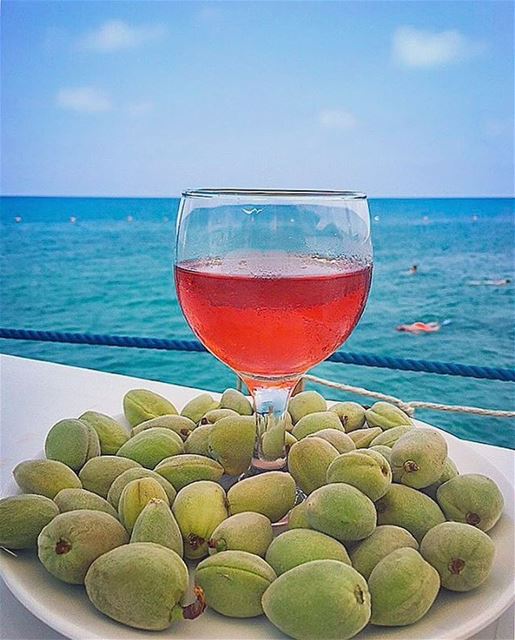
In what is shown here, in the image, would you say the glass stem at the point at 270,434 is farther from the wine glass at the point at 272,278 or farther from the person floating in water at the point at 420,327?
the person floating in water at the point at 420,327

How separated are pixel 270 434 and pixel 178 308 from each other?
51.0 feet

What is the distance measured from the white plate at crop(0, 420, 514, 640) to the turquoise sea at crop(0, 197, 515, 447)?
7.82 metres

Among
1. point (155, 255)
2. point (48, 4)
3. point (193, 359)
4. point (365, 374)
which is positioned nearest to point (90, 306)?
point (155, 255)

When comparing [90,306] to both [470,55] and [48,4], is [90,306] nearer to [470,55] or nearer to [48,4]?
[48,4]

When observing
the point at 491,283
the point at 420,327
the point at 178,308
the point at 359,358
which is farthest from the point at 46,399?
the point at 491,283

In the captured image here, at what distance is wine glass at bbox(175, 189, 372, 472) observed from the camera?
604 mm

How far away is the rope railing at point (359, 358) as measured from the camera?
1037mm

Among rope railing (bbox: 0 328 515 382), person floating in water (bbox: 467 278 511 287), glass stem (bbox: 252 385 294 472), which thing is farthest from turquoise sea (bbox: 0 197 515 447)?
glass stem (bbox: 252 385 294 472)

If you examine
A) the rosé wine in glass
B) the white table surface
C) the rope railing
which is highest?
the rosé wine in glass

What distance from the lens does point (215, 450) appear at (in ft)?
2.07

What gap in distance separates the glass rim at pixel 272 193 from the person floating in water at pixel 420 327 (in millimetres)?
13091

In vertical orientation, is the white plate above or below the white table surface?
below

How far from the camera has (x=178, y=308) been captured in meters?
16.1

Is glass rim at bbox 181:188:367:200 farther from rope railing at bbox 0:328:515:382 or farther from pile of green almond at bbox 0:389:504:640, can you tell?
rope railing at bbox 0:328:515:382
